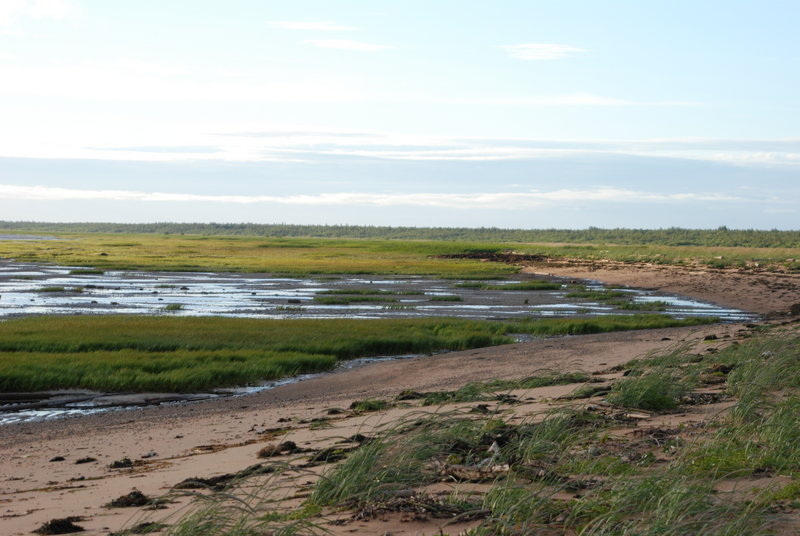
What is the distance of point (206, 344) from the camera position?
21656mm

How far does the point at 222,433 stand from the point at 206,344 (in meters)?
9.96

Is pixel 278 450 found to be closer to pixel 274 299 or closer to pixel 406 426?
pixel 406 426

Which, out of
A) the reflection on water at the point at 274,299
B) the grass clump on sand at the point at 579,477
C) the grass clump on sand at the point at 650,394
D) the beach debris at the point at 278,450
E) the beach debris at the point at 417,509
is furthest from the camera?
the reflection on water at the point at 274,299

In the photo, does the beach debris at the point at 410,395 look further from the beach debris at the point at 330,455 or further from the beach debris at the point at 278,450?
the beach debris at the point at 330,455

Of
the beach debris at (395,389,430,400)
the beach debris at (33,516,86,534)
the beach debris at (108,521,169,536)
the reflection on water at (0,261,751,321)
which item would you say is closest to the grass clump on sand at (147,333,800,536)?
the beach debris at (108,521,169,536)

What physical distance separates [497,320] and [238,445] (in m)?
20.5

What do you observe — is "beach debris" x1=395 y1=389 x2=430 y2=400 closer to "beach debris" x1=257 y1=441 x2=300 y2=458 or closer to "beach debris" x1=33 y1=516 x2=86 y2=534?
"beach debris" x1=257 y1=441 x2=300 y2=458

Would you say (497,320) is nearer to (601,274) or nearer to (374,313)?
(374,313)

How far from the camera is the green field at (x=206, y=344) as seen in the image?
677 inches

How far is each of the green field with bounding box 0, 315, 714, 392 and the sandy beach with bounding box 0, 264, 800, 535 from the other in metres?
1.60

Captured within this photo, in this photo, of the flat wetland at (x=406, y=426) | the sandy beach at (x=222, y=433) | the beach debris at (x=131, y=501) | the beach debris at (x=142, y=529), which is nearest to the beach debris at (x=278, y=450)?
the flat wetland at (x=406, y=426)

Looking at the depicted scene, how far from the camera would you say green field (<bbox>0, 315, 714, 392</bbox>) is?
56.4 feet

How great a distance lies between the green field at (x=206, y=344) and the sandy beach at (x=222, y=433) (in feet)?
5.26

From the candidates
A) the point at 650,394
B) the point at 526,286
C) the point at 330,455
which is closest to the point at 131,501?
the point at 330,455
